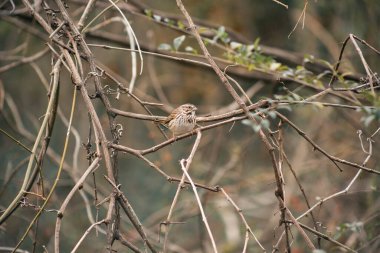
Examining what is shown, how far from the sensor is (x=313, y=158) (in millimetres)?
7348

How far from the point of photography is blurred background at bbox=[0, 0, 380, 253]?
19.9 ft

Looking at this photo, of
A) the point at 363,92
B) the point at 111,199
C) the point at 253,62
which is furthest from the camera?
the point at 253,62

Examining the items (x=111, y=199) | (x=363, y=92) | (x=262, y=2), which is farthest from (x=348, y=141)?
(x=111, y=199)

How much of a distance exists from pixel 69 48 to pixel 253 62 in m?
1.76

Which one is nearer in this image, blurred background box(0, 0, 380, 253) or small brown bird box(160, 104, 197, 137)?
small brown bird box(160, 104, 197, 137)

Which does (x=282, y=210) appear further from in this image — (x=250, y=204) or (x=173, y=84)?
(x=173, y=84)

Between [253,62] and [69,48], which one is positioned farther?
[253,62]

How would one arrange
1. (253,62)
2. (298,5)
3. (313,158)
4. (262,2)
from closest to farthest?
1. (253,62)
2. (313,158)
3. (298,5)
4. (262,2)

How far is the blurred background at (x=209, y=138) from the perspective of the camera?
6055 millimetres

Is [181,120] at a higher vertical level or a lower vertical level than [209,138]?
lower

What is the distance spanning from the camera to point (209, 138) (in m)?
7.67

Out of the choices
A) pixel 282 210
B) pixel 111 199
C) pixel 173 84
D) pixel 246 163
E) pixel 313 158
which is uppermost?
pixel 173 84

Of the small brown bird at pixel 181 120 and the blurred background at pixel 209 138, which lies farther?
the blurred background at pixel 209 138

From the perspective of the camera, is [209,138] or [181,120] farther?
[209,138]
